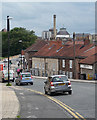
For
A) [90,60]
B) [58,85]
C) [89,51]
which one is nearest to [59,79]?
[58,85]

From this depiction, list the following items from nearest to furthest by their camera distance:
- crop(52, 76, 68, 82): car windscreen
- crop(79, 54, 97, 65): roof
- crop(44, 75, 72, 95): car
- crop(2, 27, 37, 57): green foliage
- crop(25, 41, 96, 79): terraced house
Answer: crop(44, 75, 72, 95): car < crop(52, 76, 68, 82): car windscreen < crop(79, 54, 97, 65): roof < crop(25, 41, 96, 79): terraced house < crop(2, 27, 37, 57): green foliage

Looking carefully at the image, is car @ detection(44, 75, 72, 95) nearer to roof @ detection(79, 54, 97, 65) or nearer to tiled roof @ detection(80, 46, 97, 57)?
roof @ detection(79, 54, 97, 65)

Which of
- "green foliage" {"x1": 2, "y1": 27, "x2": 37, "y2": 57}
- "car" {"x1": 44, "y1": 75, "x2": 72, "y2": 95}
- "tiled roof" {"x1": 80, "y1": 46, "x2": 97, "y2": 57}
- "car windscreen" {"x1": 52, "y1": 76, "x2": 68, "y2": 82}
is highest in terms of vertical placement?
"green foliage" {"x1": 2, "y1": 27, "x2": 37, "y2": 57}

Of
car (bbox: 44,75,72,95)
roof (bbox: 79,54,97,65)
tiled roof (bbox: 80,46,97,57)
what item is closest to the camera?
car (bbox: 44,75,72,95)

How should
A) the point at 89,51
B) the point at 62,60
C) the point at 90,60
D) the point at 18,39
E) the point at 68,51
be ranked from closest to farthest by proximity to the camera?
1. the point at 90,60
2. the point at 89,51
3. the point at 62,60
4. the point at 68,51
5. the point at 18,39

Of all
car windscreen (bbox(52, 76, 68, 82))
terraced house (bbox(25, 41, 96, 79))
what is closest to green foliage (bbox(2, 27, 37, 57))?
terraced house (bbox(25, 41, 96, 79))

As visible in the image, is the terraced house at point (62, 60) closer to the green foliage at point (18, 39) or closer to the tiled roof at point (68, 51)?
the tiled roof at point (68, 51)

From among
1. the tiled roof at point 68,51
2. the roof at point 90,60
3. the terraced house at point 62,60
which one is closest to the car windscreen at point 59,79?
the roof at point 90,60

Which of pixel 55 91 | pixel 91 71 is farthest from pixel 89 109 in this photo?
pixel 91 71

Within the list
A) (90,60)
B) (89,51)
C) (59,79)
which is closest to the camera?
(59,79)

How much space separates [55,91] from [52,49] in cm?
5684

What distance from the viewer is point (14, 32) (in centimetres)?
15588

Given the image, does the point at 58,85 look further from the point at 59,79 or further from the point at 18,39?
the point at 18,39

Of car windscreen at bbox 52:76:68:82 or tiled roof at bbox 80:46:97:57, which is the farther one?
tiled roof at bbox 80:46:97:57
